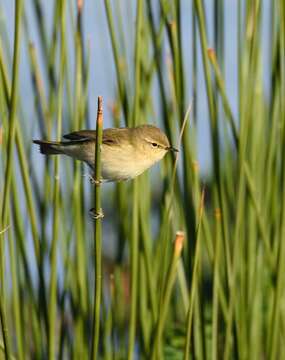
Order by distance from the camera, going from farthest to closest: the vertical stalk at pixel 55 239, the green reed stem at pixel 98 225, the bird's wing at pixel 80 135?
the bird's wing at pixel 80 135 < the vertical stalk at pixel 55 239 < the green reed stem at pixel 98 225

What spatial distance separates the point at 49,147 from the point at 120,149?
0.20 m

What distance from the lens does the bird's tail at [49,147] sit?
1894 millimetres

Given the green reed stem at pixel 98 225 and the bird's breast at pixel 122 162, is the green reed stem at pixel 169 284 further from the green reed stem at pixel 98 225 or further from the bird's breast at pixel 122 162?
the bird's breast at pixel 122 162

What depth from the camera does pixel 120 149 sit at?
6.65 feet

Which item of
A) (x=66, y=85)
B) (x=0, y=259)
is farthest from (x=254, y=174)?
(x=0, y=259)

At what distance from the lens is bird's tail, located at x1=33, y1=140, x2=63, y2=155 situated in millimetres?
1894

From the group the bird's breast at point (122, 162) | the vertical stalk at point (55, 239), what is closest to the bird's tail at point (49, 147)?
the bird's breast at point (122, 162)

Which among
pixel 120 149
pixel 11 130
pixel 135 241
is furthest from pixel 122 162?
pixel 11 130

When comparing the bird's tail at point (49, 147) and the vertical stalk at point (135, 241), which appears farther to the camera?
the bird's tail at point (49, 147)

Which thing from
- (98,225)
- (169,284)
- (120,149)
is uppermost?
(120,149)

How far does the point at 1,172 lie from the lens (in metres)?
1.86

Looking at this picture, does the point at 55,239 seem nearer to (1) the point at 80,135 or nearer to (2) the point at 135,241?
(2) the point at 135,241

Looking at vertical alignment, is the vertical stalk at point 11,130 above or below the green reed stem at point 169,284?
above

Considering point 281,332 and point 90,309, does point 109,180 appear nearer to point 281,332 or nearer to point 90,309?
point 90,309
